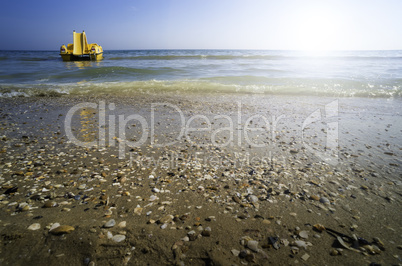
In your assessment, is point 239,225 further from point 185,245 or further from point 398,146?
point 398,146

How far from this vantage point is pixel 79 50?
29.0 m

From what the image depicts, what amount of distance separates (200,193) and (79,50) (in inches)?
1359

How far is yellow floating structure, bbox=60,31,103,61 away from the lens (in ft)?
93.5

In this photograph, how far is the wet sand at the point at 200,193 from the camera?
2254mm

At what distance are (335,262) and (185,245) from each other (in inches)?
68.9

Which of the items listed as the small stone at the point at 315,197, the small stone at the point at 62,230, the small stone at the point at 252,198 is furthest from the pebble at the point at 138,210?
the small stone at the point at 315,197

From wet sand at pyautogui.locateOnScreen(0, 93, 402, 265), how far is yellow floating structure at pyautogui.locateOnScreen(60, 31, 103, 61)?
2770cm

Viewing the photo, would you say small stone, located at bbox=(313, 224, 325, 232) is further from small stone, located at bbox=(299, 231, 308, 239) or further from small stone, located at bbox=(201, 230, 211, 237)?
small stone, located at bbox=(201, 230, 211, 237)

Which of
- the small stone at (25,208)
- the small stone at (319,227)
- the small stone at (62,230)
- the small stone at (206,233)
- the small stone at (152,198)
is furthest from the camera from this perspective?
the small stone at (152,198)

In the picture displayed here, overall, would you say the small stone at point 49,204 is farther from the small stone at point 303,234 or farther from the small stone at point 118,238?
the small stone at point 303,234

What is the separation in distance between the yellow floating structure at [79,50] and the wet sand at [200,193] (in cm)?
2770

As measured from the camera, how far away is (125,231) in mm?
2428

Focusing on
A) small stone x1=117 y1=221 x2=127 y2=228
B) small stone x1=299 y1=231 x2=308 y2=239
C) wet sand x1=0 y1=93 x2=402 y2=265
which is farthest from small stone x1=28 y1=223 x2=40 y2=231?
small stone x1=299 y1=231 x2=308 y2=239

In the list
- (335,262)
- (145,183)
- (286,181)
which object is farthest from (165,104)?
(335,262)
